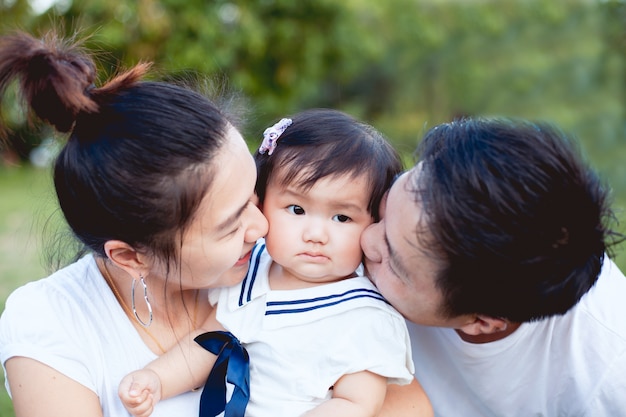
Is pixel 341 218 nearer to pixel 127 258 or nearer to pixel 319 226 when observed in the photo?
pixel 319 226

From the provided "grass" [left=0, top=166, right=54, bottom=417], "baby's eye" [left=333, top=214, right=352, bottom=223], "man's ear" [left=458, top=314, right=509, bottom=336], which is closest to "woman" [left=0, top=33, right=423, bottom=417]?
"baby's eye" [left=333, top=214, right=352, bottom=223]

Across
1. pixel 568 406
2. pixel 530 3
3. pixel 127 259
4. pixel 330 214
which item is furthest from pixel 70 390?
pixel 530 3

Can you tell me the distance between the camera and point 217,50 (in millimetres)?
12547

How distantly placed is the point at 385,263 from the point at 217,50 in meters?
11.0

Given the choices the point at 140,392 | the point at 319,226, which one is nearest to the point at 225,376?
the point at 140,392

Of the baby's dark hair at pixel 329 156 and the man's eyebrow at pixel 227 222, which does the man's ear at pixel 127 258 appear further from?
the baby's dark hair at pixel 329 156

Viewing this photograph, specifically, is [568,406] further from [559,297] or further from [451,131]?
[451,131]

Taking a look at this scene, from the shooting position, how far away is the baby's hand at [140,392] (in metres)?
2.02

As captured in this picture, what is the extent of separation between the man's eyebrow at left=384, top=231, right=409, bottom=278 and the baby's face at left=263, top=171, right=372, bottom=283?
150 mm

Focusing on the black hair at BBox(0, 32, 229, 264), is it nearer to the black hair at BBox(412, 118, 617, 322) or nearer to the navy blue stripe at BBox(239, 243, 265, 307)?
the navy blue stripe at BBox(239, 243, 265, 307)

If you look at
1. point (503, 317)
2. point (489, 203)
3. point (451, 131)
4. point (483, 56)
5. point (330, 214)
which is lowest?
point (483, 56)

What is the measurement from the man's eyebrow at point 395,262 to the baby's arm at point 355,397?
31cm

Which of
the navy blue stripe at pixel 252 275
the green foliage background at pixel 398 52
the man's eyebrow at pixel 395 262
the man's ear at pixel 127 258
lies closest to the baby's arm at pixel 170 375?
the navy blue stripe at pixel 252 275

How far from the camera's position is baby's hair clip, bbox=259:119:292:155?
2322mm
